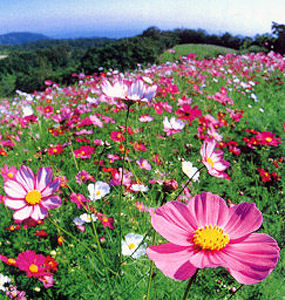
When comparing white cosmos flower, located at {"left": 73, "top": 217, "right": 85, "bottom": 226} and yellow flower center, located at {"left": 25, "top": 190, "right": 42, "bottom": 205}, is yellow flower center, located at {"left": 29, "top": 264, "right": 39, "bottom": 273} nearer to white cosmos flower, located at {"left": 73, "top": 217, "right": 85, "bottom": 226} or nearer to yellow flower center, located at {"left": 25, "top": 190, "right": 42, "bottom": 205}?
white cosmos flower, located at {"left": 73, "top": 217, "right": 85, "bottom": 226}

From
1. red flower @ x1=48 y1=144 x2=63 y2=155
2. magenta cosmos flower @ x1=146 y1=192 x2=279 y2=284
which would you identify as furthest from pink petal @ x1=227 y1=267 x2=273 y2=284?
red flower @ x1=48 y1=144 x2=63 y2=155

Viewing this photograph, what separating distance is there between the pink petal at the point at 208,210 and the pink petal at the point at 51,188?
1.09ft

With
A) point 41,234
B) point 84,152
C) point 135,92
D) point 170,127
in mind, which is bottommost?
point 41,234

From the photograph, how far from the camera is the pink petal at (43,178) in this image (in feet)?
2.17

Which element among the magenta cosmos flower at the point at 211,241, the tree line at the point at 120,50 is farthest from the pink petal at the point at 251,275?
the tree line at the point at 120,50

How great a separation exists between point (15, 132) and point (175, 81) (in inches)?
79.4

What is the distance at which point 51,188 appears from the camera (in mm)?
652

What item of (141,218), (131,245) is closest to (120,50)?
(141,218)

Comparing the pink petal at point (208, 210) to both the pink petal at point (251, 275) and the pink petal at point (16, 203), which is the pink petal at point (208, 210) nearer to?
the pink petal at point (251, 275)

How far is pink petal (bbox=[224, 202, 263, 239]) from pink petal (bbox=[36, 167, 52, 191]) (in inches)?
16.7

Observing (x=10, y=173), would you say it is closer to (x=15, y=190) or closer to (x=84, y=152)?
(x=15, y=190)

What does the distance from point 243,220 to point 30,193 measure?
1.58ft

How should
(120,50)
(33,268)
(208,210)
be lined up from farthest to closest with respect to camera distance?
(120,50) < (33,268) < (208,210)

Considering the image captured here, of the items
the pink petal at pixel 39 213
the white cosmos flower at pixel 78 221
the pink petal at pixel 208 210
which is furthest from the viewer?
the white cosmos flower at pixel 78 221
